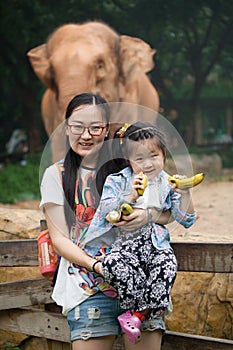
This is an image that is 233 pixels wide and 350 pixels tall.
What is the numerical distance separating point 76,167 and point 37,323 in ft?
3.21

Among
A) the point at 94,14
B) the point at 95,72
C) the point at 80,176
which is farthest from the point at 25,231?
the point at 94,14

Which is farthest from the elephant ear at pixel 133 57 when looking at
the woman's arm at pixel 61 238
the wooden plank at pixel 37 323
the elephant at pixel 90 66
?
the woman's arm at pixel 61 238

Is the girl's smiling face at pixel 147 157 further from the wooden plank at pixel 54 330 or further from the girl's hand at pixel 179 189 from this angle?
the wooden plank at pixel 54 330

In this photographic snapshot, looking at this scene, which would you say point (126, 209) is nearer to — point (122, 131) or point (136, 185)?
point (136, 185)

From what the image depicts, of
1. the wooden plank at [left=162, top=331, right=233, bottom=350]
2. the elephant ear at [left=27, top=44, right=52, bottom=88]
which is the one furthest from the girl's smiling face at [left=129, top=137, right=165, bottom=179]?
the elephant ear at [left=27, top=44, right=52, bottom=88]

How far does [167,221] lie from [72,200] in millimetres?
307

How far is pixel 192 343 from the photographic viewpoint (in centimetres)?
254

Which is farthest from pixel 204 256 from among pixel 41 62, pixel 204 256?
pixel 41 62

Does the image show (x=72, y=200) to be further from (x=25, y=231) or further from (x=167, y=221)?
(x=25, y=231)

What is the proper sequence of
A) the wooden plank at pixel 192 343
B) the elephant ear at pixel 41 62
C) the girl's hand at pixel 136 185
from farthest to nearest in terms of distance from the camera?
the elephant ear at pixel 41 62, the wooden plank at pixel 192 343, the girl's hand at pixel 136 185

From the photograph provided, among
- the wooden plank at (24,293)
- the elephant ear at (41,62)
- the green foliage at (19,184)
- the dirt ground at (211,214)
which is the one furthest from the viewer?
the green foliage at (19,184)

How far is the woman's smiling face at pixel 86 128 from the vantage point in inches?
85.7

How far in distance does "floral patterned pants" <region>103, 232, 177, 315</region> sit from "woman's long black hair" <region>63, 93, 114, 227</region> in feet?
0.68

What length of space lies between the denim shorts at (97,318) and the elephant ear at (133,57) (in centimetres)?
659
